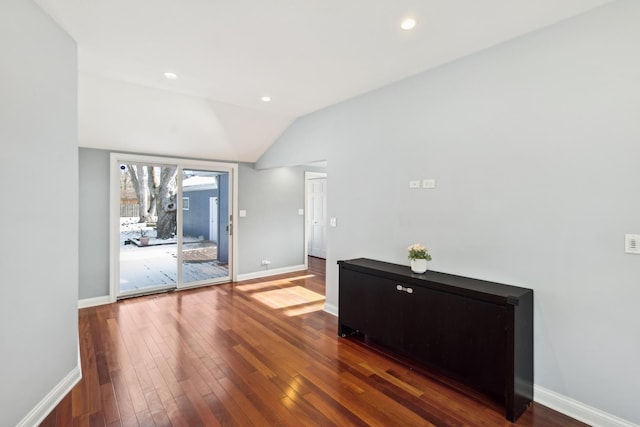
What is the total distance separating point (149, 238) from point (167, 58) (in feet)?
19.1

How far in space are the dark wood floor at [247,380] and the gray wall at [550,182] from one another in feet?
2.08

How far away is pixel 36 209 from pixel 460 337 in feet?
10.6

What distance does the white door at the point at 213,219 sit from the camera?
6109 millimetres

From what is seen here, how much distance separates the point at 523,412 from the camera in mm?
2211

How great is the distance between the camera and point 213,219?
6.21 meters

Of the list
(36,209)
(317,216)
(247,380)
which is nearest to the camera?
(36,209)

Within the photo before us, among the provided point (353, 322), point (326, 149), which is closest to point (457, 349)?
point (353, 322)

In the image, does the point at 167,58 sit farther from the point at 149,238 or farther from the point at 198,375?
the point at 149,238

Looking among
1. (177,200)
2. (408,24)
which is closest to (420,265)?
(408,24)

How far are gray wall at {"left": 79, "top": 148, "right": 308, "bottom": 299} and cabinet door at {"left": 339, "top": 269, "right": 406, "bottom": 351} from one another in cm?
306

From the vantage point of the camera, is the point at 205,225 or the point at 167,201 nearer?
the point at 167,201

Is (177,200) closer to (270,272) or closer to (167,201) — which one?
(167,201)

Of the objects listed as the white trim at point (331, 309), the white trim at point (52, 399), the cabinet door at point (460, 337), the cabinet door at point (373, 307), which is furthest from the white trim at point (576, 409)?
the white trim at point (52, 399)

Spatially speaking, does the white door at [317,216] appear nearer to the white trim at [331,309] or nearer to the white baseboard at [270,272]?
the white baseboard at [270,272]
